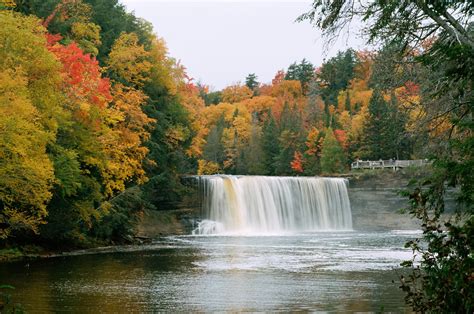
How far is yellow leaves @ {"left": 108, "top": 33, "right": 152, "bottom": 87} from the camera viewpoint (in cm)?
3728

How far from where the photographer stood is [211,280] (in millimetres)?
18703

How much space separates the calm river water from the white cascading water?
14497mm

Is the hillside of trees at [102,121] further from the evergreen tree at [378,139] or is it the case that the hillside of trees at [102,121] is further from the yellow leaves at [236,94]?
the yellow leaves at [236,94]

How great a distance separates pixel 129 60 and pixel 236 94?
76612 millimetres

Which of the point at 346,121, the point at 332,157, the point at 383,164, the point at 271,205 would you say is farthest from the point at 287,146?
the point at 271,205

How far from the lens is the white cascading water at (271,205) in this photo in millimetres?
44688

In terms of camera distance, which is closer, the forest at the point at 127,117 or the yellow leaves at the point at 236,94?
the forest at the point at 127,117

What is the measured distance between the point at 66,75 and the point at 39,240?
6845 millimetres

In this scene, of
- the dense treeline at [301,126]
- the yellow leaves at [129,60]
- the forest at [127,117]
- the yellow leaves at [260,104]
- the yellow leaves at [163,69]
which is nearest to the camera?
the forest at [127,117]

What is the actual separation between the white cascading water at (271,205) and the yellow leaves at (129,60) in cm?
980

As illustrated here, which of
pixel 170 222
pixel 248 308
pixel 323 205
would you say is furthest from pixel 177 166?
pixel 248 308

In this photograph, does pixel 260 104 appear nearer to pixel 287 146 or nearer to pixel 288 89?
pixel 288 89

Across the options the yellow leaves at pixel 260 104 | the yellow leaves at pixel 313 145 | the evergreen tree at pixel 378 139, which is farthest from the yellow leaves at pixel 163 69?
the yellow leaves at pixel 260 104

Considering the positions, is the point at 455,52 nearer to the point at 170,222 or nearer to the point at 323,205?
the point at 170,222
